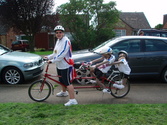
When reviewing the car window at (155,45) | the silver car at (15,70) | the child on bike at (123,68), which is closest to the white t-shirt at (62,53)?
the child on bike at (123,68)

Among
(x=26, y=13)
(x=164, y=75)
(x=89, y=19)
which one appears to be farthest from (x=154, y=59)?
(x=26, y=13)

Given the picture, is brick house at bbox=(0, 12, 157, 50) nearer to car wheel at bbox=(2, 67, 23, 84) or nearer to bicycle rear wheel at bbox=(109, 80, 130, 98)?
car wheel at bbox=(2, 67, 23, 84)

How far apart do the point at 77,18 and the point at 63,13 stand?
1855mm

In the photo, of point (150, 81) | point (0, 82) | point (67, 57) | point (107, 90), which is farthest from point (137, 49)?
point (0, 82)

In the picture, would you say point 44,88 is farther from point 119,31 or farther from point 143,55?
point 119,31

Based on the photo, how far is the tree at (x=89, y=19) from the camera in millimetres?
22031

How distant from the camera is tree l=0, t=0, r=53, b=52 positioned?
2169cm

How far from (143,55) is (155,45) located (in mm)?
659

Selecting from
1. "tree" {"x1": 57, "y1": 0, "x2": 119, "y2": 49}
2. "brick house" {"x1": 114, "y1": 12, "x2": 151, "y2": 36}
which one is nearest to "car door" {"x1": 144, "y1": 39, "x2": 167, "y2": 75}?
"tree" {"x1": 57, "y1": 0, "x2": 119, "y2": 49}

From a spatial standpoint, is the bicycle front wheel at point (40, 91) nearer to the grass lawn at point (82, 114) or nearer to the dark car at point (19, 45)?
the grass lawn at point (82, 114)

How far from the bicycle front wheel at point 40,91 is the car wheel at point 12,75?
1917 mm

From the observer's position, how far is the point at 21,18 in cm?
2250

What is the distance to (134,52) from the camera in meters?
6.41

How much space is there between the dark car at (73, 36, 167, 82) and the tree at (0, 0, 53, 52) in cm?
1788
